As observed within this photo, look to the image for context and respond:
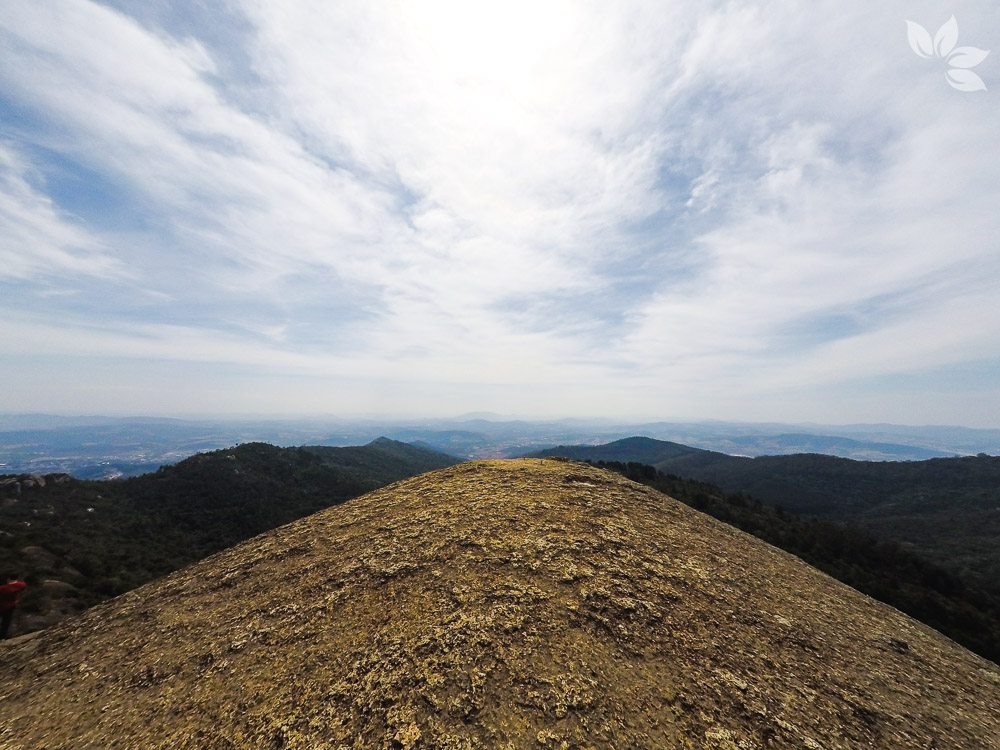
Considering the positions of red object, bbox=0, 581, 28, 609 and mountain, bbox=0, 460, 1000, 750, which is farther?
red object, bbox=0, 581, 28, 609

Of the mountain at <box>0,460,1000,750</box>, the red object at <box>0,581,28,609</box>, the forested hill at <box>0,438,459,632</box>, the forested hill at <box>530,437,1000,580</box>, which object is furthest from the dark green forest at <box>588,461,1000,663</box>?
the forested hill at <box>0,438,459,632</box>

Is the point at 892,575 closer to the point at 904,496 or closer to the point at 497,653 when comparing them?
the point at 497,653

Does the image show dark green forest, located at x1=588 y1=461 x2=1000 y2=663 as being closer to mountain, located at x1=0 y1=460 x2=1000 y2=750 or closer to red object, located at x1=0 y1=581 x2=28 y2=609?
mountain, located at x1=0 y1=460 x2=1000 y2=750

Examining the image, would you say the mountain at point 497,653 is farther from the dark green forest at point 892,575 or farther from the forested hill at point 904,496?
the forested hill at point 904,496

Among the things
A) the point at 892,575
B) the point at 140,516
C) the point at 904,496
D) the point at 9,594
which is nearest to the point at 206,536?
the point at 140,516

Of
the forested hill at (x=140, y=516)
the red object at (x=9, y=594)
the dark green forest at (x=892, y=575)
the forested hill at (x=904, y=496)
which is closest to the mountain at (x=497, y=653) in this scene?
the red object at (x=9, y=594)

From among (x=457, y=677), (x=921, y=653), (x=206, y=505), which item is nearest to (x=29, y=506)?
(x=206, y=505)

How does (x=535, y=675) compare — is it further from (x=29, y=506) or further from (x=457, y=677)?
(x=29, y=506)
